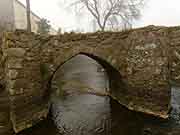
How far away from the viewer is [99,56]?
7.11m

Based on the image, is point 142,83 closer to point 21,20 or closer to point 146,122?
point 146,122

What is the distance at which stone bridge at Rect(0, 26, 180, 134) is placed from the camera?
236 inches

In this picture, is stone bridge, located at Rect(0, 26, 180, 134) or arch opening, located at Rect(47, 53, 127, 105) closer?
stone bridge, located at Rect(0, 26, 180, 134)

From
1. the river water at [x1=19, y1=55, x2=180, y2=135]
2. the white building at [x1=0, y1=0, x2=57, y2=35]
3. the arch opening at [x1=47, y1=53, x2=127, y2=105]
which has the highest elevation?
the white building at [x1=0, y1=0, x2=57, y2=35]

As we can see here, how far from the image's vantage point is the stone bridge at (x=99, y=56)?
6.00 m

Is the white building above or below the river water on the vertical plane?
above

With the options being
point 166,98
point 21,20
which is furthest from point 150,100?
point 21,20

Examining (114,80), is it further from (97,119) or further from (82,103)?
(97,119)

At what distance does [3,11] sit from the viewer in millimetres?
20422

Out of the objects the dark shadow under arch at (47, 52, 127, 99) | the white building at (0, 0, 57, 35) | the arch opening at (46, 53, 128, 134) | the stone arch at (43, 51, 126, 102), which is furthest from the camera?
the white building at (0, 0, 57, 35)

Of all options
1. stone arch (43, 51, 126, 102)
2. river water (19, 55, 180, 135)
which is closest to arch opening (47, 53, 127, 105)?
stone arch (43, 51, 126, 102)

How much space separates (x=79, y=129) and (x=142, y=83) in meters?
2.80

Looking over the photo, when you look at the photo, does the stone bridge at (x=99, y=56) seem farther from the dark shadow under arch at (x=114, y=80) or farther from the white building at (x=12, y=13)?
the white building at (x=12, y=13)

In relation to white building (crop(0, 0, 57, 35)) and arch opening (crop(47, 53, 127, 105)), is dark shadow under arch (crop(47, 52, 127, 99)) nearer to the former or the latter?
arch opening (crop(47, 53, 127, 105))
